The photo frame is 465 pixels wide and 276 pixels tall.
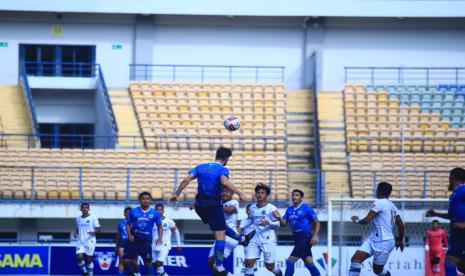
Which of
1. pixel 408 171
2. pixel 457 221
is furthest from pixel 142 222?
pixel 408 171

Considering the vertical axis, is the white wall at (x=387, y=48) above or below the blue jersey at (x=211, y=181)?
above

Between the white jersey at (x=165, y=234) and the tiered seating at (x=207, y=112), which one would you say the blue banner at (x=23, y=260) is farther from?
the tiered seating at (x=207, y=112)

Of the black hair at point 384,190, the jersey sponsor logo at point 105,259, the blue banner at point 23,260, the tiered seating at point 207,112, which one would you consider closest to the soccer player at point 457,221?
the black hair at point 384,190

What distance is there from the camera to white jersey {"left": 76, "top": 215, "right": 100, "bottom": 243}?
25.1m

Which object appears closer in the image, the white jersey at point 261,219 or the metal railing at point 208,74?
the white jersey at point 261,219

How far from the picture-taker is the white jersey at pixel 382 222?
1847cm

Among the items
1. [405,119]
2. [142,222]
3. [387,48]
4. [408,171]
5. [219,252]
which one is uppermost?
[387,48]

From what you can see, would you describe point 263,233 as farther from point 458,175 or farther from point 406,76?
point 406,76

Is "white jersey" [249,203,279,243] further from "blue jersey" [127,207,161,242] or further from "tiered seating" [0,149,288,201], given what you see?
"tiered seating" [0,149,288,201]

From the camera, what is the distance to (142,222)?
2122cm

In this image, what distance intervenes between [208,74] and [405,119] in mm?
7018

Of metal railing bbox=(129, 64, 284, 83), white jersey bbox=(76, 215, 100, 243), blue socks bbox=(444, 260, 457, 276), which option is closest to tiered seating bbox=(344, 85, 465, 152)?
metal railing bbox=(129, 64, 284, 83)

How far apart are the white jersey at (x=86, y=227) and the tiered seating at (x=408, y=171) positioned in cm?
855

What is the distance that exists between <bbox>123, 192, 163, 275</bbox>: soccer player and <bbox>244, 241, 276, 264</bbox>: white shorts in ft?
7.46
